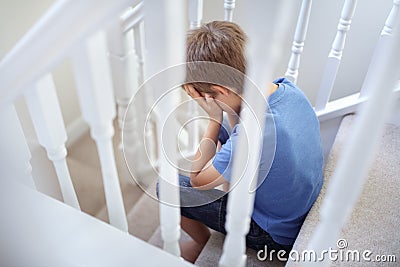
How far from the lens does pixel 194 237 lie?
1297 millimetres

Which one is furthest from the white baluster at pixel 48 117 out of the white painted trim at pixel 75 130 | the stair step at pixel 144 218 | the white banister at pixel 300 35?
the white painted trim at pixel 75 130

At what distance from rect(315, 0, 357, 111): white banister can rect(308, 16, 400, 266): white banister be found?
70cm

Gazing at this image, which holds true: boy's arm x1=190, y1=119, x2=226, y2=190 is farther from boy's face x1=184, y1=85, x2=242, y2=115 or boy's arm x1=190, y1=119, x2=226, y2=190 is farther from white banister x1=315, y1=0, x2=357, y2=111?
white banister x1=315, y1=0, x2=357, y2=111

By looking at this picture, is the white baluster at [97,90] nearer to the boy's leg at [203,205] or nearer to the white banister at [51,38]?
the white banister at [51,38]

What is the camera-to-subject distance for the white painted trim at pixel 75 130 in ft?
6.89

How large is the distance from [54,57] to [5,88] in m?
0.12

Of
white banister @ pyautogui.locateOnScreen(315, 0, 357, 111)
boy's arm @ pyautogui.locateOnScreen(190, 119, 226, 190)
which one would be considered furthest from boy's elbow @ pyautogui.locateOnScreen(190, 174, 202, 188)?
white banister @ pyautogui.locateOnScreen(315, 0, 357, 111)

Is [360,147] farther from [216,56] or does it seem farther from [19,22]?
[19,22]

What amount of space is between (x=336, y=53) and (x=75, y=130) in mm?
1403

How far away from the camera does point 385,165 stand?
3.65ft

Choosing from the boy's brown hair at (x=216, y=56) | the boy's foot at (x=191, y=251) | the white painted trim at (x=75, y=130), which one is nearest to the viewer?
the boy's brown hair at (x=216, y=56)

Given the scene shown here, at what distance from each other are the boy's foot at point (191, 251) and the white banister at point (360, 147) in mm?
791

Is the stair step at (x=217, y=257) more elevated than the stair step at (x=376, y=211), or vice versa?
the stair step at (x=376, y=211)

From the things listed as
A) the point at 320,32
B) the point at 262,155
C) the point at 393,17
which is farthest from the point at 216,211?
the point at 320,32
